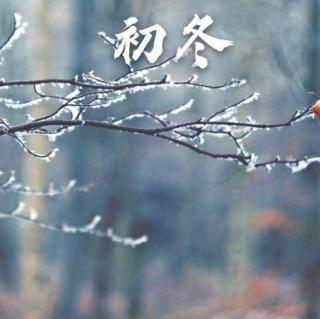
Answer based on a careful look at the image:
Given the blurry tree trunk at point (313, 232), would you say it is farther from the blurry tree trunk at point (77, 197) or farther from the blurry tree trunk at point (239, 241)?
the blurry tree trunk at point (239, 241)

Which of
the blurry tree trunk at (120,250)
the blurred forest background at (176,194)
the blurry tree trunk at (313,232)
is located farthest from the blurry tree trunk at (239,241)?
the blurry tree trunk at (313,232)

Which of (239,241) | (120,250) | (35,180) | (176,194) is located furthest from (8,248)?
(35,180)

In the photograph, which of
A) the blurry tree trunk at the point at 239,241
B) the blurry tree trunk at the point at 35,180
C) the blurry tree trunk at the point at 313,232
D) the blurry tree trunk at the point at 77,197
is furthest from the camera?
the blurry tree trunk at the point at 239,241

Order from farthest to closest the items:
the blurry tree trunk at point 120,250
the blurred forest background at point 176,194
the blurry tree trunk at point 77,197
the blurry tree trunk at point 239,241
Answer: the blurry tree trunk at point 239,241 → the blurry tree trunk at point 120,250 → the blurry tree trunk at point 77,197 → the blurred forest background at point 176,194

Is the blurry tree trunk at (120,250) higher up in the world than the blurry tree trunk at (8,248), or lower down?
lower down

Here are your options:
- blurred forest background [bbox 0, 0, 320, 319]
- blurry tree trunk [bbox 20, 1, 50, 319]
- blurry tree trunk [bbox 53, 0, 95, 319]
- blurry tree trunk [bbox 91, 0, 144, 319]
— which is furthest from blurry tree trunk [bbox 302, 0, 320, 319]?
blurry tree trunk [bbox 20, 1, 50, 319]

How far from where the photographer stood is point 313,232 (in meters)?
7.98

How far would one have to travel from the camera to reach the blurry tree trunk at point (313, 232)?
22.8ft

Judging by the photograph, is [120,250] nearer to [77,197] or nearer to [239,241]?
[239,241]

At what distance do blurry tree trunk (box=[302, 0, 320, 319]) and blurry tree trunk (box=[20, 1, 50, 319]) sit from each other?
102 inches

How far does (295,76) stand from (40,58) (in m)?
2.63

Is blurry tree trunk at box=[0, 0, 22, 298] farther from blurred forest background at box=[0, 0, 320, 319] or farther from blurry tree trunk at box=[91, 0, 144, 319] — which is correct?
blurry tree trunk at box=[91, 0, 144, 319]

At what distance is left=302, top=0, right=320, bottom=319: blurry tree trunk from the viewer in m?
6.94

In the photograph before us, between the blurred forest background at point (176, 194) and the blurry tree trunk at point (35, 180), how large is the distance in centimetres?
1
